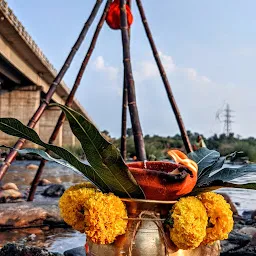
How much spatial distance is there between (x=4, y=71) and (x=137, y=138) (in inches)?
671

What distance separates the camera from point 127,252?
4.16 feet

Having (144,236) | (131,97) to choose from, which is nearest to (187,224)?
(144,236)

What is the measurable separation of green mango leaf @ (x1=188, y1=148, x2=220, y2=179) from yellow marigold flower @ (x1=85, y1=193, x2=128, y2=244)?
0.35 meters

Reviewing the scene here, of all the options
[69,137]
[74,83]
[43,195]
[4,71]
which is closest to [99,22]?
[74,83]

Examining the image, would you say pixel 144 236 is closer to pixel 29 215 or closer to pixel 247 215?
pixel 29 215

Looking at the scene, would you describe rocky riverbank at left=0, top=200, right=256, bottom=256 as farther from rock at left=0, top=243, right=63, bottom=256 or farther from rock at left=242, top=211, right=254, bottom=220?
rock at left=0, top=243, right=63, bottom=256

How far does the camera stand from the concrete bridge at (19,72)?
13.5 m

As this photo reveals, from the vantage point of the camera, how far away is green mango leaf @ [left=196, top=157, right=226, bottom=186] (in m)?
1.41

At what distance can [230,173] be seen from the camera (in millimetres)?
1413

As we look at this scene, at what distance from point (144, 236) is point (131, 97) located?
1.27m

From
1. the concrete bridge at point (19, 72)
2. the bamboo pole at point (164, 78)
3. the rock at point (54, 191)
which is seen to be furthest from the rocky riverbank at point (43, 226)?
the concrete bridge at point (19, 72)

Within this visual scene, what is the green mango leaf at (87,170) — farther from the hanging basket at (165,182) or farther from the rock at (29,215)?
the rock at (29,215)

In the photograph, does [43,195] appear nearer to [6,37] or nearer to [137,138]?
[137,138]

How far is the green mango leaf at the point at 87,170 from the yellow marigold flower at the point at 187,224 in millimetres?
130
